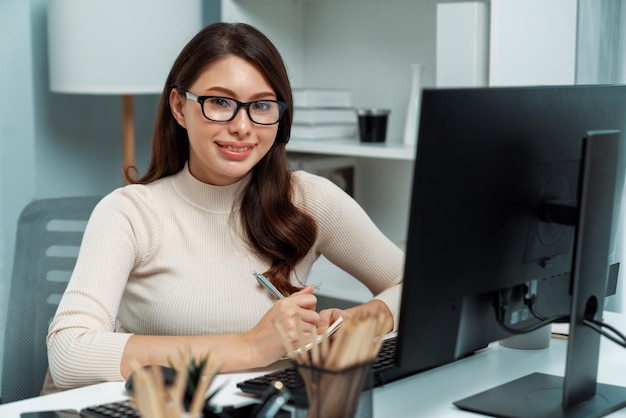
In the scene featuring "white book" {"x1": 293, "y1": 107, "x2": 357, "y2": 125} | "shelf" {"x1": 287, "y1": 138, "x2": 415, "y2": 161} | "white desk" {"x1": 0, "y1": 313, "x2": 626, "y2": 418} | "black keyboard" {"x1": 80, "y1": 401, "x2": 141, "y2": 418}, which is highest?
"white book" {"x1": 293, "y1": 107, "x2": 357, "y2": 125}

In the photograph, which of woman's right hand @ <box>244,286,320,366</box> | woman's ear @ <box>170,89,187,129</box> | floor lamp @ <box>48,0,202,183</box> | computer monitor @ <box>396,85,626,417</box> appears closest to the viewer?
computer monitor @ <box>396,85,626,417</box>

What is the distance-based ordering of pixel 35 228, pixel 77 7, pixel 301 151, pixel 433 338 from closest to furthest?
1. pixel 433 338
2. pixel 35 228
3. pixel 77 7
4. pixel 301 151

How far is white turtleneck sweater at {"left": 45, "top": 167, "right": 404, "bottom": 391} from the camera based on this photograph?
1.47 m

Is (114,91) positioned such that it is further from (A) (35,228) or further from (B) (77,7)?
(A) (35,228)

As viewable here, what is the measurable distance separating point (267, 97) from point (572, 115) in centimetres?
65

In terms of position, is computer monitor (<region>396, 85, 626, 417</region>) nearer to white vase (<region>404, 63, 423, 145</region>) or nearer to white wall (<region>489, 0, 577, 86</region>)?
white wall (<region>489, 0, 577, 86</region>)

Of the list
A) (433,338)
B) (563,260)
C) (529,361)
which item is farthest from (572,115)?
(529,361)

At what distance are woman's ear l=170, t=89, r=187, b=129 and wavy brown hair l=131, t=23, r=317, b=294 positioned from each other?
0.7 inches

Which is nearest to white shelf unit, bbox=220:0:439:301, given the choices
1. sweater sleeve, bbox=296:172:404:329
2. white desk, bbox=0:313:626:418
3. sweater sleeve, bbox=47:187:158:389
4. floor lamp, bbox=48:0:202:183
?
A: floor lamp, bbox=48:0:202:183

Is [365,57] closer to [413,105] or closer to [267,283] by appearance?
[413,105]

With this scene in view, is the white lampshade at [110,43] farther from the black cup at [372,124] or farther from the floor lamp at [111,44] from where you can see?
the black cup at [372,124]

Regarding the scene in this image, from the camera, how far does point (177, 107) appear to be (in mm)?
1691

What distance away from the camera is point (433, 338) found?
3.36 feet

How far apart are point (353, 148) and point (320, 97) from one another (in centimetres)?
23
